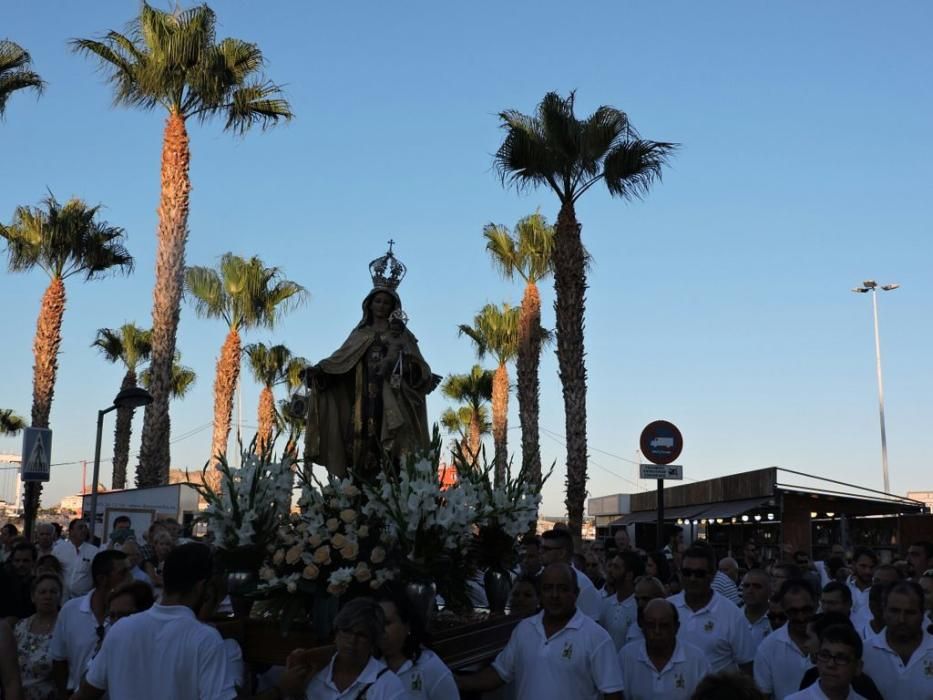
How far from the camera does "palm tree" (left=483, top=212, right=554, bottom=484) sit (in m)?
32.2

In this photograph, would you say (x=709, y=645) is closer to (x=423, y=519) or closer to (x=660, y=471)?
(x=423, y=519)

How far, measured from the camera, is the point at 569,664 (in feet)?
17.6

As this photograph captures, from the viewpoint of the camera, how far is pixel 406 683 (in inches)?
187

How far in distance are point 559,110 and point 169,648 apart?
1811cm

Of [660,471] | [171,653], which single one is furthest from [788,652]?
[660,471]

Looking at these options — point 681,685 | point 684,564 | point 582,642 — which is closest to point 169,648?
point 582,642

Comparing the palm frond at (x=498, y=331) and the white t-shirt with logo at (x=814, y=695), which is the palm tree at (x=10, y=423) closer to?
the palm frond at (x=498, y=331)

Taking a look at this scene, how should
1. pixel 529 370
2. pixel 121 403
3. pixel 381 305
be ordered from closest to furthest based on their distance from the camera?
pixel 381 305, pixel 121 403, pixel 529 370

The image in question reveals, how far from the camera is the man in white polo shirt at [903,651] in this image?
578 centimetres

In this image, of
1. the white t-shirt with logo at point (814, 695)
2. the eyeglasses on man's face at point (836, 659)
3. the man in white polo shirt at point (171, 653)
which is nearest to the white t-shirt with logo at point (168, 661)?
the man in white polo shirt at point (171, 653)

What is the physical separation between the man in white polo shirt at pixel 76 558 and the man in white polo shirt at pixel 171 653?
20.1ft

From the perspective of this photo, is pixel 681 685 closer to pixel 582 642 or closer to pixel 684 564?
pixel 582 642

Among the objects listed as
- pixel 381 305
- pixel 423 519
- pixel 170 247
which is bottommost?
pixel 423 519

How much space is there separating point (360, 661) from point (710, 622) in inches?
109
